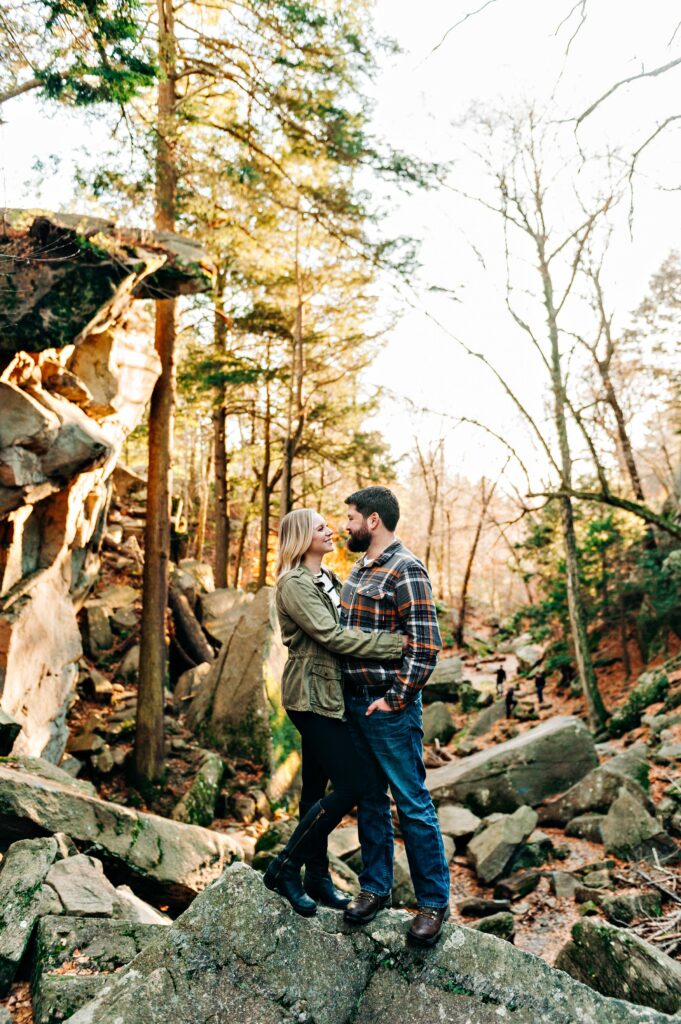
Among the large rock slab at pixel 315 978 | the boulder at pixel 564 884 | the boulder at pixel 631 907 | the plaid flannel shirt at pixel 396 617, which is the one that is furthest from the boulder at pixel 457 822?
the plaid flannel shirt at pixel 396 617

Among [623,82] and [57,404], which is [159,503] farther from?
[623,82]

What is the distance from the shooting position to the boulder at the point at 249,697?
10.5 meters

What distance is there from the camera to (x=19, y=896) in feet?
12.6

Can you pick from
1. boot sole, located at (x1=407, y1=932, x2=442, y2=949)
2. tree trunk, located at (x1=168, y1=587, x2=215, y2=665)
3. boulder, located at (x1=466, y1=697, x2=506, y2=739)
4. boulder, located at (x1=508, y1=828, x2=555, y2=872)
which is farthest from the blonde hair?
boulder, located at (x1=466, y1=697, x2=506, y2=739)

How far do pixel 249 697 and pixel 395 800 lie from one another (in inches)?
315

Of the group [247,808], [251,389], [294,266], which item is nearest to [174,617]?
[247,808]

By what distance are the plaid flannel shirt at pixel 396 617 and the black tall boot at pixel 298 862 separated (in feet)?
2.26

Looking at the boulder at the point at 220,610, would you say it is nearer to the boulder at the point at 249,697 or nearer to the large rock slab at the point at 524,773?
the boulder at the point at 249,697

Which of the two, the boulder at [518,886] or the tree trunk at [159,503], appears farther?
the tree trunk at [159,503]

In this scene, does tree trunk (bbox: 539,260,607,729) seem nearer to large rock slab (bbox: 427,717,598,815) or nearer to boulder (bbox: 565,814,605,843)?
large rock slab (bbox: 427,717,598,815)

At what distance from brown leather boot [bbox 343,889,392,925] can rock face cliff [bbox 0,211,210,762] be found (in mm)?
5905

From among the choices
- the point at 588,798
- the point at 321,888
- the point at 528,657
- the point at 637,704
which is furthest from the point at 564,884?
the point at 528,657

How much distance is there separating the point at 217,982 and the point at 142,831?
3196 mm

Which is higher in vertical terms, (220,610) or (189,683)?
(220,610)
